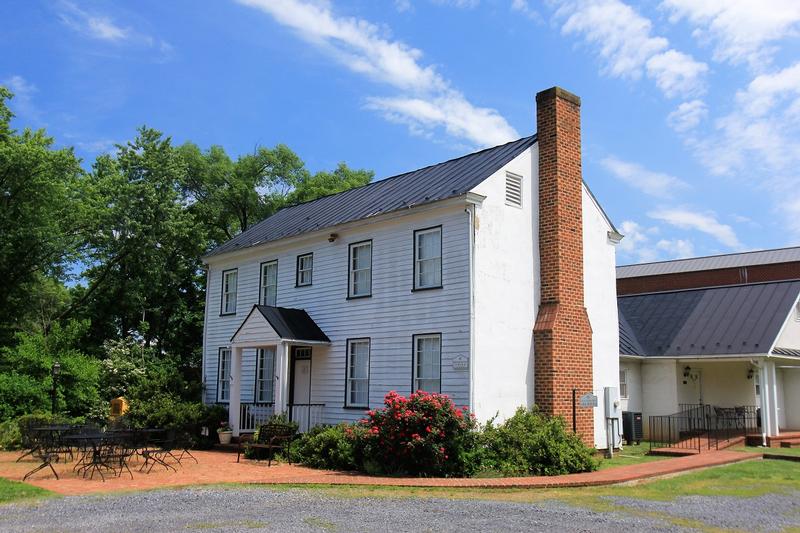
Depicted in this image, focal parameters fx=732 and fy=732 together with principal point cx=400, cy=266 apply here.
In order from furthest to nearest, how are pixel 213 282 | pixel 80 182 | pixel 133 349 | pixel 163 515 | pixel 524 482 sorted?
pixel 80 182 → pixel 133 349 → pixel 213 282 → pixel 524 482 → pixel 163 515

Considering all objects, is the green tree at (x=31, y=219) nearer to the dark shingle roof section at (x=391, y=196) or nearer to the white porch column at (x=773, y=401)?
the dark shingle roof section at (x=391, y=196)

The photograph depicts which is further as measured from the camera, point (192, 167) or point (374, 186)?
point (192, 167)

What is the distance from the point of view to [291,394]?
21.0 m

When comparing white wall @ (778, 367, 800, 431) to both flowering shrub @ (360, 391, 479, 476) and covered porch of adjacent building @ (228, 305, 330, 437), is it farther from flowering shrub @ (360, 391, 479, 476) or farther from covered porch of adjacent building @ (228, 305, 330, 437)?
covered porch of adjacent building @ (228, 305, 330, 437)

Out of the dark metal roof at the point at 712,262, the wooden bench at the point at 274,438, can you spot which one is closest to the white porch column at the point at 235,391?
the wooden bench at the point at 274,438

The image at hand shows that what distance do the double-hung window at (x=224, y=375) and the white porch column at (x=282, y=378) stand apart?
5.10 m

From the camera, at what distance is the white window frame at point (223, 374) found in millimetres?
23672

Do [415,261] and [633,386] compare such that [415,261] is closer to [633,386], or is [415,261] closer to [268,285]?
[268,285]

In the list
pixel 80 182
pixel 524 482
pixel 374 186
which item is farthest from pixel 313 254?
pixel 80 182

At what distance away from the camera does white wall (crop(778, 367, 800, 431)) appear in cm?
2555

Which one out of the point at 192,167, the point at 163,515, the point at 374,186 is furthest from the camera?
the point at 192,167

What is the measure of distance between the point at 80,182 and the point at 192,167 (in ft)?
26.3

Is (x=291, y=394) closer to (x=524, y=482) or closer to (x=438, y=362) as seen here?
(x=438, y=362)

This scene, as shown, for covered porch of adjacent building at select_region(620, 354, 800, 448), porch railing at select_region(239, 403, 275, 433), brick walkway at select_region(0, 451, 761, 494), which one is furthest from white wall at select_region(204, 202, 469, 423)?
covered porch of adjacent building at select_region(620, 354, 800, 448)
